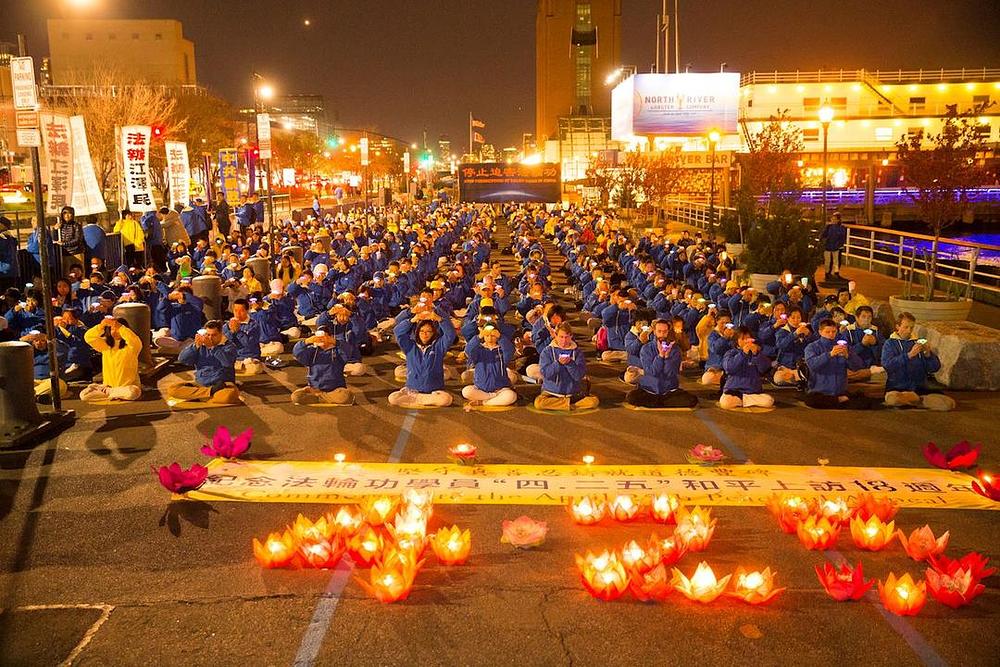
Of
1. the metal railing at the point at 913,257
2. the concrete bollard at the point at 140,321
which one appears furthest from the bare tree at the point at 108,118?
the concrete bollard at the point at 140,321

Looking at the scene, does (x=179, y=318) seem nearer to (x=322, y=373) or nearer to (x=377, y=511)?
(x=322, y=373)

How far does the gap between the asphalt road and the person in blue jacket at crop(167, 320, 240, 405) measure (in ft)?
5.21

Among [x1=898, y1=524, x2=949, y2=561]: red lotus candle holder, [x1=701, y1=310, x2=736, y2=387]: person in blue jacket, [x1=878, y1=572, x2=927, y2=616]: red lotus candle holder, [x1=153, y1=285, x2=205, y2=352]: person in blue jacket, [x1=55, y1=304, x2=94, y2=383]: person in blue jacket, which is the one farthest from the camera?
[x1=153, y1=285, x2=205, y2=352]: person in blue jacket

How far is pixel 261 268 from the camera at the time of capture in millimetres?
19641

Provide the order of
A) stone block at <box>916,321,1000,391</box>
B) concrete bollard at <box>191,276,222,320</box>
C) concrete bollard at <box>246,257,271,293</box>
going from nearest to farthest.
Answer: stone block at <box>916,321,1000,391</box>, concrete bollard at <box>191,276,222,320</box>, concrete bollard at <box>246,257,271,293</box>

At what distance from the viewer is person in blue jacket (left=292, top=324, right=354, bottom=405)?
408 inches

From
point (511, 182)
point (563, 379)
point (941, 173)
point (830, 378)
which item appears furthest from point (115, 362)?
point (511, 182)

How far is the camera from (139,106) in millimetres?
37750

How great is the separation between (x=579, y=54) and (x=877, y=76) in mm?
64767

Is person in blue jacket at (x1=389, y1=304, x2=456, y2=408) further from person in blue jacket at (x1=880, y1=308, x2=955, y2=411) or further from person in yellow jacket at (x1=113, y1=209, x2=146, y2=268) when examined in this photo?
person in yellow jacket at (x1=113, y1=209, x2=146, y2=268)

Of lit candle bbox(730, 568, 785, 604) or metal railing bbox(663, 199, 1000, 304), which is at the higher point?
metal railing bbox(663, 199, 1000, 304)

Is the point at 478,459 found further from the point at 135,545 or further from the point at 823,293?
the point at 823,293

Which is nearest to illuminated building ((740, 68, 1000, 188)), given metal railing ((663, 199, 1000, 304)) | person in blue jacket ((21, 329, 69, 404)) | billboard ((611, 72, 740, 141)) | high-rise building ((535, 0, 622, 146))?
billboard ((611, 72, 740, 141))

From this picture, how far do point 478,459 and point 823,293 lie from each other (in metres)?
11.7
